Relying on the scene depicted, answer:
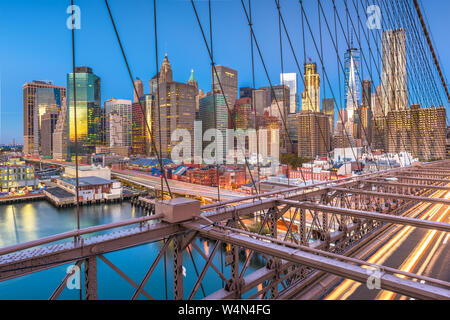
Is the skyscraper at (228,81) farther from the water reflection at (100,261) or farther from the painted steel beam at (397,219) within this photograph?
the painted steel beam at (397,219)

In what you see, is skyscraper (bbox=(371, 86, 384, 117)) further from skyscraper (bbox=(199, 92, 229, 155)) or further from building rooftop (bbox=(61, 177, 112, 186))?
skyscraper (bbox=(199, 92, 229, 155))

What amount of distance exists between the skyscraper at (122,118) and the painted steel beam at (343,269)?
5683 inches

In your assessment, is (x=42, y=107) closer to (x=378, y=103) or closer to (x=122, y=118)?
(x=122, y=118)

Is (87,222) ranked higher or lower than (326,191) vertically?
lower

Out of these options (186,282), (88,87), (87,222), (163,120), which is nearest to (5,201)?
(87,222)

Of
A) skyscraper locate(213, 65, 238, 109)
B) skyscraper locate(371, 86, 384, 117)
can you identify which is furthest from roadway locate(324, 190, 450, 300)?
skyscraper locate(213, 65, 238, 109)

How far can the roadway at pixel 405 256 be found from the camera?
453cm

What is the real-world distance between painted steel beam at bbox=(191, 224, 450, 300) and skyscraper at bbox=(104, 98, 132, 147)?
144 metres

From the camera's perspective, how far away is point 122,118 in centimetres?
15150

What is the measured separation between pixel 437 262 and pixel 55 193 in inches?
2388

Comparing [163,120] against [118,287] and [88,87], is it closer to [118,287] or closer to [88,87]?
[88,87]

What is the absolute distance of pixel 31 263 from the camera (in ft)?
8.14

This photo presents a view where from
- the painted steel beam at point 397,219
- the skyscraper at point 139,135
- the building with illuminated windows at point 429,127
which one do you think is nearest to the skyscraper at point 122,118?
the skyscraper at point 139,135
